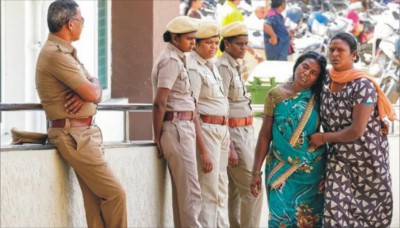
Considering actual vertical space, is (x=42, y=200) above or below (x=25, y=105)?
below

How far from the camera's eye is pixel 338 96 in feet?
26.6

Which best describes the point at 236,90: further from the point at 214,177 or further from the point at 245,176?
the point at 214,177

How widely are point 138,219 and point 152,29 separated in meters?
4.25

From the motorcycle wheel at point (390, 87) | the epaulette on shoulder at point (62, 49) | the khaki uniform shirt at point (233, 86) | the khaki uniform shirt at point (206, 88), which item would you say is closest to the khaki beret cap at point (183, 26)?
the khaki uniform shirt at point (206, 88)

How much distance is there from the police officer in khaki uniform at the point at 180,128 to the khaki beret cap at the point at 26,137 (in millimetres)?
1342

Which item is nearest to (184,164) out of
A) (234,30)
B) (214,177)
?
(214,177)

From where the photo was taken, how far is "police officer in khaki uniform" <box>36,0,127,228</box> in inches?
288

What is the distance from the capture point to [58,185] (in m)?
7.58

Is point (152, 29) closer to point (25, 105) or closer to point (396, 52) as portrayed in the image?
point (25, 105)

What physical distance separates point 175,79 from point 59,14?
156 centimetres

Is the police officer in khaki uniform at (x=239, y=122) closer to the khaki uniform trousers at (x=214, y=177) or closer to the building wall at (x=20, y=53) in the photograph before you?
the khaki uniform trousers at (x=214, y=177)

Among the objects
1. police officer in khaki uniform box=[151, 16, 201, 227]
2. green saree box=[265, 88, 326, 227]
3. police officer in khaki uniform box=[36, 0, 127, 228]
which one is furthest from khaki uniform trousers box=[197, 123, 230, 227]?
police officer in khaki uniform box=[36, 0, 127, 228]

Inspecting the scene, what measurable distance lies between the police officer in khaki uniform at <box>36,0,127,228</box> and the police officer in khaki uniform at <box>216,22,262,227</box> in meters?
2.41

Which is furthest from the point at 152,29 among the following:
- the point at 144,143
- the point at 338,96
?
the point at 338,96
